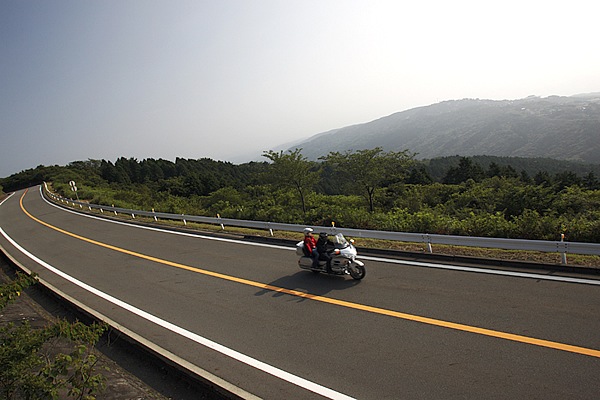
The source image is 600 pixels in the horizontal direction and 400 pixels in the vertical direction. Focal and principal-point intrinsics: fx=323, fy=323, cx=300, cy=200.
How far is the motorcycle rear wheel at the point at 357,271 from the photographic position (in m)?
7.81

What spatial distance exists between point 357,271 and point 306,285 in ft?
4.23

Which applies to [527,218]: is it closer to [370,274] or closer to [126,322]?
[370,274]

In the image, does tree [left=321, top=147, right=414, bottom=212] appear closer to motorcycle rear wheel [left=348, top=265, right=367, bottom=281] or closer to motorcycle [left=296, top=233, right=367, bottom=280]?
motorcycle [left=296, top=233, right=367, bottom=280]

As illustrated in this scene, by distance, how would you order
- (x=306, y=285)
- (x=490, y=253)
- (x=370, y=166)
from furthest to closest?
(x=370, y=166) < (x=490, y=253) < (x=306, y=285)

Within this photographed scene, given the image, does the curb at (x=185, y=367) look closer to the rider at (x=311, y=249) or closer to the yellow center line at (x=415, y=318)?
the yellow center line at (x=415, y=318)

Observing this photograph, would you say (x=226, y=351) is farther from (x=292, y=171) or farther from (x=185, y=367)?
(x=292, y=171)

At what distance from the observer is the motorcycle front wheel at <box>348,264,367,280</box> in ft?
25.6

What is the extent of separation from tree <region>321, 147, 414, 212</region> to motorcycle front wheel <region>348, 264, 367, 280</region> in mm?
21275

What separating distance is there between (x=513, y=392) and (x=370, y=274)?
436cm

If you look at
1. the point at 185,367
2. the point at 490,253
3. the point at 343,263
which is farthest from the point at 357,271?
the point at 185,367

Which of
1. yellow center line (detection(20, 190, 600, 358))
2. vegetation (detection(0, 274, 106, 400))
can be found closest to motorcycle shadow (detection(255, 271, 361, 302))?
yellow center line (detection(20, 190, 600, 358))

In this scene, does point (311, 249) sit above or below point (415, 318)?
above

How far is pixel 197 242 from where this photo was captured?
1388 centimetres

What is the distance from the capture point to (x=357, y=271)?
25.7 ft
